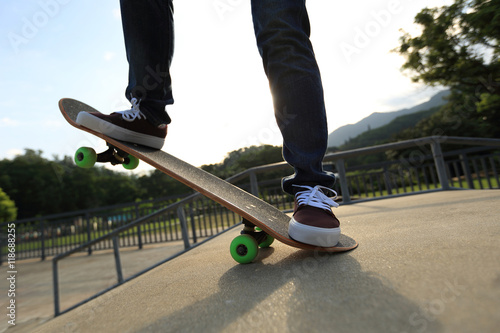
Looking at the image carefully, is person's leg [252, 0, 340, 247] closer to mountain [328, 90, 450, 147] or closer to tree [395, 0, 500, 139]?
tree [395, 0, 500, 139]

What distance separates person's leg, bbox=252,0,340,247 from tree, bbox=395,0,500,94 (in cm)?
1125

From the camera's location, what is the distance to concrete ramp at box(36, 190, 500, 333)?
0.49m

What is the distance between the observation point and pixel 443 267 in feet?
2.11

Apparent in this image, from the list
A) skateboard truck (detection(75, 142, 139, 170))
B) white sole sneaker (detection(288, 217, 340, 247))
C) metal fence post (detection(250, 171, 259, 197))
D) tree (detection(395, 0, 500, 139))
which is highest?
tree (detection(395, 0, 500, 139))

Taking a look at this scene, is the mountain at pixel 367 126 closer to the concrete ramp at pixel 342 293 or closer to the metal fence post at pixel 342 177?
the metal fence post at pixel 342 177

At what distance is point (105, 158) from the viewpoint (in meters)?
1.51

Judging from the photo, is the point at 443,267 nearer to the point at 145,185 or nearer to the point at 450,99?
the point at 450,99

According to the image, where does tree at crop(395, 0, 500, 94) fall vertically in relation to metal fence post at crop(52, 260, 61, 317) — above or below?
above

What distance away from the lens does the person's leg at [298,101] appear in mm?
991

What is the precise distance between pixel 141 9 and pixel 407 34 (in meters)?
13.4

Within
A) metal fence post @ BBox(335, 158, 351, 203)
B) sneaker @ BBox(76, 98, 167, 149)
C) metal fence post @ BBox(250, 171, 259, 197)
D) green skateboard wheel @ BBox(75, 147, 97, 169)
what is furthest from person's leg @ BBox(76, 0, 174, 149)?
metal fence post @ BBox(335, 158, 351, 203)

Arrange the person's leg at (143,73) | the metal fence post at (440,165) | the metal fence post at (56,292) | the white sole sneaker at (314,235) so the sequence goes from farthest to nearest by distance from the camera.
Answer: the metal fence post at (440,165)
the metal fence post at (56,292)
the person's leg at (143,73)
the white sole sneaker at (314,235)

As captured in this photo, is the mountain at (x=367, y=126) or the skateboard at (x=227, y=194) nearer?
the skateboard at (x=227, y=194)

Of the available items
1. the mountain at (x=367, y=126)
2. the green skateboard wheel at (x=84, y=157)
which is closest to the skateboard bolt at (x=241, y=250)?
the green skateboard wheel at (x=84, y=157)
